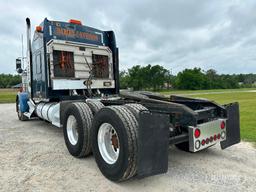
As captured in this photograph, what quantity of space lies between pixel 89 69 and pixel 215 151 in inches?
168

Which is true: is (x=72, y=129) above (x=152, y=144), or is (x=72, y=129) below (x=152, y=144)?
below

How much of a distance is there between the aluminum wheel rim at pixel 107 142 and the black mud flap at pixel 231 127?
1.95 metres

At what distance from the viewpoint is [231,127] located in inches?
164

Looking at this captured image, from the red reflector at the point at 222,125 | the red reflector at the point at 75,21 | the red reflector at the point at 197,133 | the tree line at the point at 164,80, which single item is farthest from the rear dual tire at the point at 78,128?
the tree line at the point at 164,80

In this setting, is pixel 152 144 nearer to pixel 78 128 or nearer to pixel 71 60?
pixel 78 128

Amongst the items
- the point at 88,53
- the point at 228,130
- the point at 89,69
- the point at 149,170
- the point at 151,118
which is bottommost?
the point at 149,170

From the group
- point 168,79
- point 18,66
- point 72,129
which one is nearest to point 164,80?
point 168,79

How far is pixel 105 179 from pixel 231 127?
245cm

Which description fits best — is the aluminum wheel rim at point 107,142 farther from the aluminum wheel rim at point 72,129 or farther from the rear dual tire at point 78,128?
the aluminum wheel rim at point 72,129

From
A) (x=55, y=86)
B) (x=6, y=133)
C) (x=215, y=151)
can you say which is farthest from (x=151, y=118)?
(x=6, y=133)

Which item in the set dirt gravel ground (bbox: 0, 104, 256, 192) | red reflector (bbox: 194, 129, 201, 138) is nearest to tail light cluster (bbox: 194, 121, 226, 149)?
red reflector (bbox: 194, 129, 201, 138)

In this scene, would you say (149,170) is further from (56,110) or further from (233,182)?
(56,110)

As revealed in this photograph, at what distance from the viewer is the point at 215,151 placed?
4789 mm

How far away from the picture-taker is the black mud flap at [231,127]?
13.4ft
